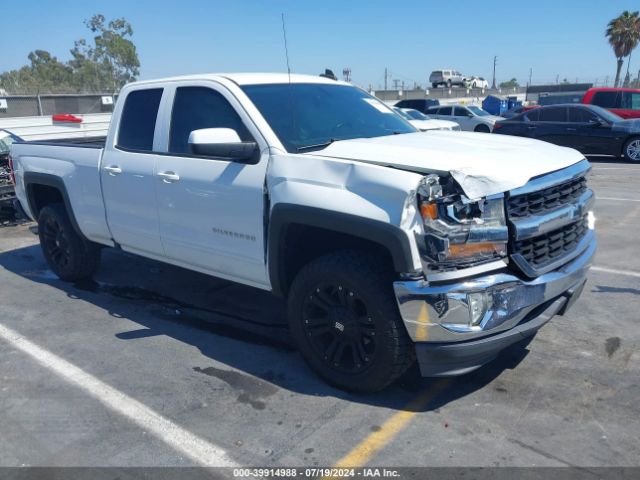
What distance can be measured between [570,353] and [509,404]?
0.90 metres

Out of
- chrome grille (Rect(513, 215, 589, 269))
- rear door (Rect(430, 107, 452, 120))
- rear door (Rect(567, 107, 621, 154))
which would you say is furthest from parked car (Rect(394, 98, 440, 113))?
chrome grille (Rect(513, 215, 589, 269))

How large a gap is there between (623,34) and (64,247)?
169ft

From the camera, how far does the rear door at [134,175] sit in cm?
476

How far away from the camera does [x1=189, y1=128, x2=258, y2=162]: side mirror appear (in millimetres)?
3705

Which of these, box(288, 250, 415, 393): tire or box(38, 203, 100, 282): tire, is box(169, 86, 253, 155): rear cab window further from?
box(38, 203, 100, 282): tire

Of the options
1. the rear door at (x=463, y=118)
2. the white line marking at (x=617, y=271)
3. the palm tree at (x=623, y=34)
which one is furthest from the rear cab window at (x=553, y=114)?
the palm tree at (x=623, y=34)

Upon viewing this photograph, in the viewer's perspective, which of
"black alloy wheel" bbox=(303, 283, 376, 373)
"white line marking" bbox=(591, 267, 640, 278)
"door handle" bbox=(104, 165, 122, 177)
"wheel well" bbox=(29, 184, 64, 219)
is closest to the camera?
"black alloy wheel" bbox=(303, 283, 376, 373)

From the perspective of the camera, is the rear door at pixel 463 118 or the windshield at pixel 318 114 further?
the rear door at pixel 463 118

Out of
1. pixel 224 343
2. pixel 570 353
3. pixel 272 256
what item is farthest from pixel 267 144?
pixel 570 353

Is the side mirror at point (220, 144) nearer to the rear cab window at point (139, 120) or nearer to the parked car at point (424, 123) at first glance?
the rear cab window at point (139, 120)

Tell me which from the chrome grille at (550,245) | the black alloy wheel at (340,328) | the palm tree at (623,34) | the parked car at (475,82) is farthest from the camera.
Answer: the parked car at (475,82)

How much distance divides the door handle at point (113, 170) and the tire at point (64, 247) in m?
1.15

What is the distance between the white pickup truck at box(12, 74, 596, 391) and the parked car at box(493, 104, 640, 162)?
1125 centimetres

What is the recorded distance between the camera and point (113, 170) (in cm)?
502
